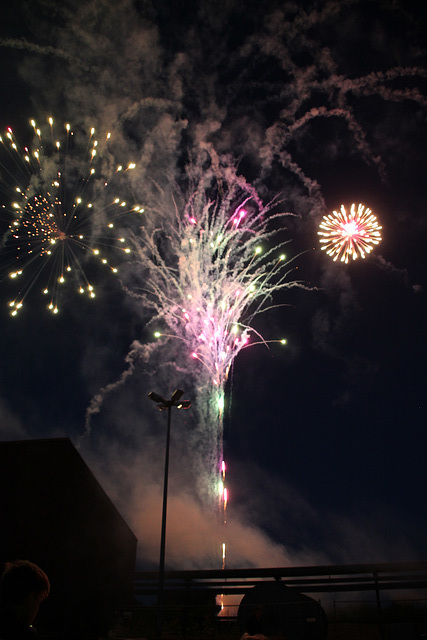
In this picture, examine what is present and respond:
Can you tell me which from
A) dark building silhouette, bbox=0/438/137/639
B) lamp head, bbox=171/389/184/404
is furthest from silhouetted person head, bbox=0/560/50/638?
dark building silhouette, bbox=0/438/137/639

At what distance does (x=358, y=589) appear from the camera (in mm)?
21094

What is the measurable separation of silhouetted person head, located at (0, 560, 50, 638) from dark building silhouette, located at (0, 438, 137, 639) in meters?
17.5

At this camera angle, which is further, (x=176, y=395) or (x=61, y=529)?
(x=61, y=529)

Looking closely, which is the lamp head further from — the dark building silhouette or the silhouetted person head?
the silhouetted person head

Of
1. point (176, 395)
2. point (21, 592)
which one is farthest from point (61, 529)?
point (21, 592)

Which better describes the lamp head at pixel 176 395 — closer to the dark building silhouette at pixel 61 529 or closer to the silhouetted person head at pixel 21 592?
the dark building silhouette at pixel 61 529

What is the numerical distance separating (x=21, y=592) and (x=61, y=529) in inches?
754

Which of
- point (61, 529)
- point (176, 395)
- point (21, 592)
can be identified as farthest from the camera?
point (61, 529)

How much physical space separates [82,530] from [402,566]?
15.5m

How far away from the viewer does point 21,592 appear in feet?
8.84

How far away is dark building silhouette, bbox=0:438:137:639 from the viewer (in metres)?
18.0

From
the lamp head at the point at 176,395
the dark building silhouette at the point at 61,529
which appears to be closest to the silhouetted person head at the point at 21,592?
the lamp head at the point at 176,395

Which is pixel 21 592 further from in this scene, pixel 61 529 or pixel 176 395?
pixel 61 529

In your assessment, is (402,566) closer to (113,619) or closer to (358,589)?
(358,589)
